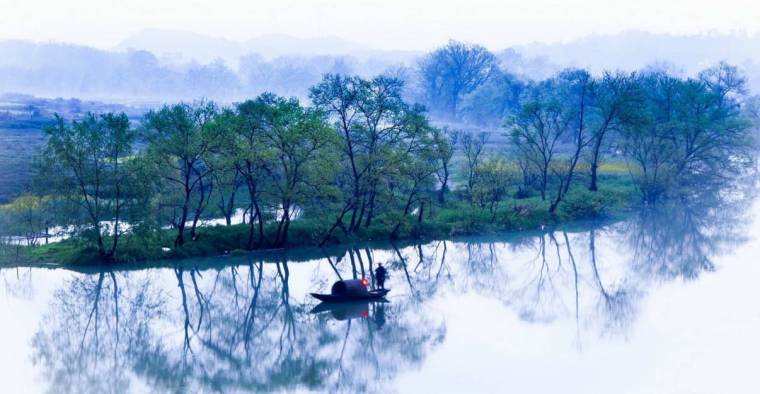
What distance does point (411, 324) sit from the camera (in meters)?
22.5

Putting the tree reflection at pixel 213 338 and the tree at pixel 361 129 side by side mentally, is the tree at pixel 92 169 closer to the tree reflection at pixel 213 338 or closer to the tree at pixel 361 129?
the tree reflection at pixel 213 338

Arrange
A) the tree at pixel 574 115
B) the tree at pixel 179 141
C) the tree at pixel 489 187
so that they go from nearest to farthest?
the tree at pixel 179 141, the tree at pixel 489 187, the tree at pixel 574 115

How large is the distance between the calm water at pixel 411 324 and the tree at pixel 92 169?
187 cm

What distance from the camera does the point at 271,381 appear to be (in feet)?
58.3

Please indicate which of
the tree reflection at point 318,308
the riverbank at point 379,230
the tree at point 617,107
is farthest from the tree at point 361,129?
the tree at point 617,107

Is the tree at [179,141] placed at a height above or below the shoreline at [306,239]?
above

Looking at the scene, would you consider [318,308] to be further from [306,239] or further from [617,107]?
[617,107]

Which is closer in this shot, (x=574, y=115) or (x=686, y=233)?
(x=686, y=233)

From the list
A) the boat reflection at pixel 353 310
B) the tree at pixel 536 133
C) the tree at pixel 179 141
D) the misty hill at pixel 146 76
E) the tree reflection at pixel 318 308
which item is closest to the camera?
the tree reflection at pixel 318 308

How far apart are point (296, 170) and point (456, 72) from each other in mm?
68777

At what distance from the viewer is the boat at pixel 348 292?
77.1 feet

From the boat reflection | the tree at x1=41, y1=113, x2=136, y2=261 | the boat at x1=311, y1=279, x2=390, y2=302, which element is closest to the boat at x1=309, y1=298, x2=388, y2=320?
the boat reflection

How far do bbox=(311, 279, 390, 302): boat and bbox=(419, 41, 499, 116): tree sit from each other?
71.9 m

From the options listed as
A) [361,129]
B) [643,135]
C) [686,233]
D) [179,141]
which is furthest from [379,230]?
[643,135]
